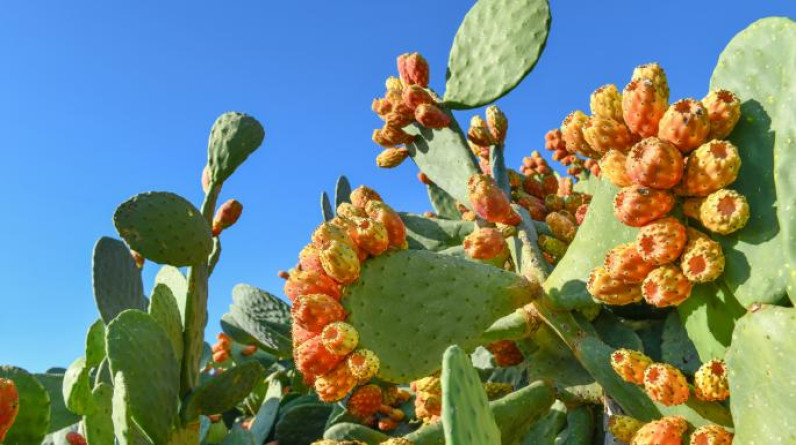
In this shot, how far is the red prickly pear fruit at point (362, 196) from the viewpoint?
2207 mm

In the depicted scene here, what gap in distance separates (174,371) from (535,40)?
1526 millimetres

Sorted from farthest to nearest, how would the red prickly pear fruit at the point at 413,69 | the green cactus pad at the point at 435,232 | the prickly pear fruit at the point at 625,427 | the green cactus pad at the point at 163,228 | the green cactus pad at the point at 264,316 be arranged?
the green cactus pad at the point at 264,316 → the green cactus pad at the point at 435,232 → the red prickly pear fruit at the point at 413,69 → the green cactus pad at the point at 163,228 → the prickly pear fruit at the point at 625,427

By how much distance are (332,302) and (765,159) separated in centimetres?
94

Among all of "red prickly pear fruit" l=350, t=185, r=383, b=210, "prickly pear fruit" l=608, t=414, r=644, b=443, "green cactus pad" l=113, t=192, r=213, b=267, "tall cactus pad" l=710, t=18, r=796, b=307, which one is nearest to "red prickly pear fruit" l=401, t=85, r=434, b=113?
"red prickly pear fruit" l=350, t=185, r=383, b=210

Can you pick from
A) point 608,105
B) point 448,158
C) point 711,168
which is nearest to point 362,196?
point 448,158

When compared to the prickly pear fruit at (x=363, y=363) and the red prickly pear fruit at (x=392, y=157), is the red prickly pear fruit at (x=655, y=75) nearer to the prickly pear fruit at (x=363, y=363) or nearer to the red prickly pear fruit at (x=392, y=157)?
the prickly pear fruit at (x=363, y=363)

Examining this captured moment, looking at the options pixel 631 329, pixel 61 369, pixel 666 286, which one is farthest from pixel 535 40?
pixel 61 369

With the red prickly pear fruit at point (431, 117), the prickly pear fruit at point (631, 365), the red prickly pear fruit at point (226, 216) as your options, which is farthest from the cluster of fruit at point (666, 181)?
the red prickly pear fruit at point (226, 216)

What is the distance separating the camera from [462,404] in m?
1.12

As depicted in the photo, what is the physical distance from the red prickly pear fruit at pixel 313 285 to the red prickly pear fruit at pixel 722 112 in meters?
0.87

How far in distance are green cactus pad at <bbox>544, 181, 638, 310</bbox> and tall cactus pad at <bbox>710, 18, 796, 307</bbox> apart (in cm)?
30

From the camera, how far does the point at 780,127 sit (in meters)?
1.32

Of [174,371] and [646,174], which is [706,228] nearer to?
[646,174]

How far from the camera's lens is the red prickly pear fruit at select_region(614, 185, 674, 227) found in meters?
1.39
